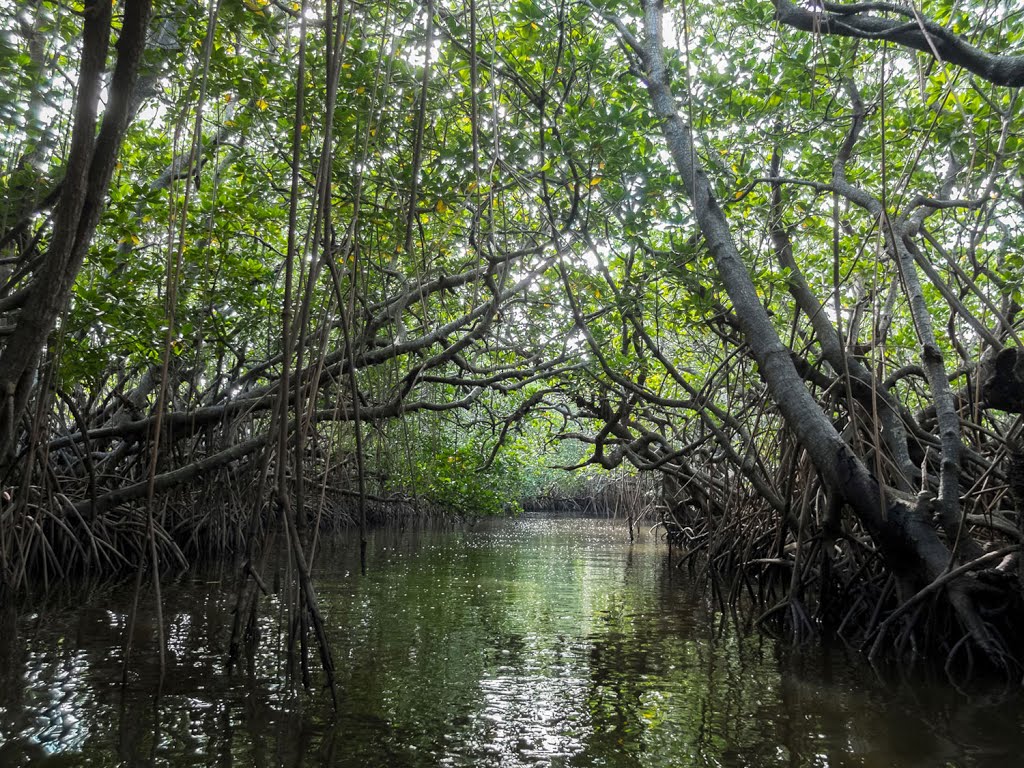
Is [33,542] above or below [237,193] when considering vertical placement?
below

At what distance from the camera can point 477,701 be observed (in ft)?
9.34

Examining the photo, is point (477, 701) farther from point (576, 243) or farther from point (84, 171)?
point (576, 243)

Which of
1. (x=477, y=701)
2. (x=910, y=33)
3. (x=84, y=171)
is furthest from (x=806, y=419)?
(x=84, y=171)

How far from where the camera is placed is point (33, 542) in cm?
550

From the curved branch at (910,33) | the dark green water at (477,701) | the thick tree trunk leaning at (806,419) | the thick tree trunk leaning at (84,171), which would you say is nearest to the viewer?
the thick tree trunk leaning at (84,171)

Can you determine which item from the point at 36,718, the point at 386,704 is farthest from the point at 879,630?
the point at 36,718

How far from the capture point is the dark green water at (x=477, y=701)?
7.56ft

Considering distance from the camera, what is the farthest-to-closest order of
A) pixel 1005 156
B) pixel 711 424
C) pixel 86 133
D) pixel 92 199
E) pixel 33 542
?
pixel 33 542 → pixel 711 424 → pixel 1005 156 → pixel 92 199 → pixel 86 133

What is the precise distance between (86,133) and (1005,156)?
4.12 meters

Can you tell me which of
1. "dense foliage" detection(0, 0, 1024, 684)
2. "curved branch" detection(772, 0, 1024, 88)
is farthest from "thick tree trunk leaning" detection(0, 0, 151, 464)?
"curved branch" detection(772, 0, 1024, 88)

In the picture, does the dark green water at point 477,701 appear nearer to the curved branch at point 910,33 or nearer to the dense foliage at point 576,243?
the dense foliage at point 576,243

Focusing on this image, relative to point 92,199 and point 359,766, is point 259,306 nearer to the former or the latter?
point 92,199

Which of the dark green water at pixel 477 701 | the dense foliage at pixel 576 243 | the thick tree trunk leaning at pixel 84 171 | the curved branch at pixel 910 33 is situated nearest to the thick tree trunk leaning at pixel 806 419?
the dense foliage at pixel 576 243

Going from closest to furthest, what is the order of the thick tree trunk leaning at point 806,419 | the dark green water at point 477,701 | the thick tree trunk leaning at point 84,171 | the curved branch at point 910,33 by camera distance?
the thick tree trunk leaning at point 84,171 < the curved branch at point 910,33 < the dark green water at point 477,701 < the thick tree trunk leaning at point 806,419
